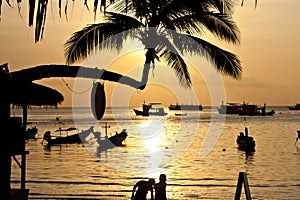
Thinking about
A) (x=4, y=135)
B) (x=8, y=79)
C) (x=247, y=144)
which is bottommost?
(x=247, y=144)

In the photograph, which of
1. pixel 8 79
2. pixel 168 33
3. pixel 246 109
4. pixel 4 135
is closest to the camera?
pixel 4 135

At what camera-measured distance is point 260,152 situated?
57.9m

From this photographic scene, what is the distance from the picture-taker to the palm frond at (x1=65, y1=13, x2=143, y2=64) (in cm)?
1128

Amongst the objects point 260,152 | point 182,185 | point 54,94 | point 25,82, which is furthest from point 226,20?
point 260,152

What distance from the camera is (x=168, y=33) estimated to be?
11109 mm

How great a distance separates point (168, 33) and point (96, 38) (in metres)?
1.32

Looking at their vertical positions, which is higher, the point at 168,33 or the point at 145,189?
the point at 168,33

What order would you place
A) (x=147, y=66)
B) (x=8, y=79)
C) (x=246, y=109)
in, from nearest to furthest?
1. (x=8, y=79)
2. (x=147, y=66)
3. (x=246, y=109)

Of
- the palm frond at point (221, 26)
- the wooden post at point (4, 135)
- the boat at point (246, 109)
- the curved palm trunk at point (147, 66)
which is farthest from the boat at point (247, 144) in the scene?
the boat at point (246, 109)

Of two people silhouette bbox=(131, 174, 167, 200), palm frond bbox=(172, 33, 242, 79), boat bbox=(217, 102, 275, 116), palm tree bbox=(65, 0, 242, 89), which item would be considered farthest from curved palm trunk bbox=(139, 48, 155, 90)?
boat bbox=(217, 102, 275, 116)

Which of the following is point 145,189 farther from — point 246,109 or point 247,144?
point 246,109

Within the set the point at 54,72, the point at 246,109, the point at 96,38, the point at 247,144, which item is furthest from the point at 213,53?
the point at 246,109

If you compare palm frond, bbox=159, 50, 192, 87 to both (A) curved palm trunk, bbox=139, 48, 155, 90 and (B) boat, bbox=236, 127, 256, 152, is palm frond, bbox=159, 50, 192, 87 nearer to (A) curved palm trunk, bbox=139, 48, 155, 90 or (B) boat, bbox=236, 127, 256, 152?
(A) curved palm trunk, bbox=139, 48, 155, 90

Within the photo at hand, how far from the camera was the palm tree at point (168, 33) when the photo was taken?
10055 millimetres
